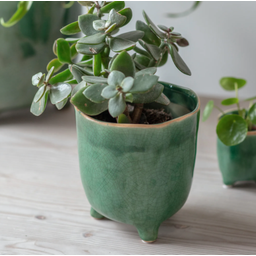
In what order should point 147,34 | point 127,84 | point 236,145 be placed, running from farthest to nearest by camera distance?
1. point 236,145
2. point 147,34
3. point 127,84

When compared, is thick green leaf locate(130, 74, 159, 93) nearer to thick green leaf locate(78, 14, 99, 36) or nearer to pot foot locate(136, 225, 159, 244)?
thick green leaf locate(78, 14, 99, 36)

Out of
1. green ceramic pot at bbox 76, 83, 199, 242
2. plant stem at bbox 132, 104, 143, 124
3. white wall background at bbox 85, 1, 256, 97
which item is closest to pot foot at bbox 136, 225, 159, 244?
green ceramic pot at bbox 76, 83, 199, 242

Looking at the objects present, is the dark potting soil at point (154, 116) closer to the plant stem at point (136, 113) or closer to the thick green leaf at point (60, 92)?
the plant stem at point (136, 113)

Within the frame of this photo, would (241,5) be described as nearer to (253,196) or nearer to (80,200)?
(253,196)

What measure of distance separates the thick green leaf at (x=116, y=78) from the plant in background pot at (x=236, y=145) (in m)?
0.25

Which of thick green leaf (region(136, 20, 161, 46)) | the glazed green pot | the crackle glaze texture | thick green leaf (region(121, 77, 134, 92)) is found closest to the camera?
thick green leaf (region(121, 77, 134, 92))

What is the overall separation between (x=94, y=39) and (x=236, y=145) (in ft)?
1.10

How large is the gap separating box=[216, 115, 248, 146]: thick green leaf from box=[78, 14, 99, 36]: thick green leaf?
274 millimetres

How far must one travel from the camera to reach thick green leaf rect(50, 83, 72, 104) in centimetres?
42

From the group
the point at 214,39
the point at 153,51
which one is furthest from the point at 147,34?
the point at 214,39

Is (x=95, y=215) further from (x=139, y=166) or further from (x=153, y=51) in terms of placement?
(x=153, y=51)

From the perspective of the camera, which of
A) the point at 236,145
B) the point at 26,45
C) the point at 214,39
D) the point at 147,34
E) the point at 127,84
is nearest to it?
the point at 127,84

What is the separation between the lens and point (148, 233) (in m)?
0.50

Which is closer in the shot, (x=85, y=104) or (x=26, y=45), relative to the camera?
(x=85, y=104)
